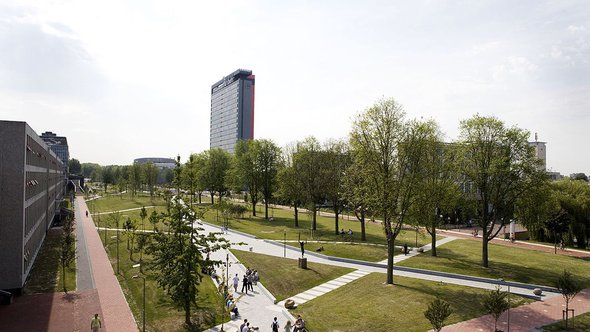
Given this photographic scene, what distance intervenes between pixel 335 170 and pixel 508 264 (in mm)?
27497

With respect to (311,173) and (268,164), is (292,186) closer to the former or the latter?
(311,173)

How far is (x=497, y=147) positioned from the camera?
1437 inches

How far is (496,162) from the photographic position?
35156 mm

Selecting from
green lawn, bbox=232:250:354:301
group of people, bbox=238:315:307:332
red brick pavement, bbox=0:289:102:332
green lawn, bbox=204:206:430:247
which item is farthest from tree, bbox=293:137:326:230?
group of people, bbox=238:315:307:332

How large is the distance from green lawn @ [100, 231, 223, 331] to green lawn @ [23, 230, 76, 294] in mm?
4528

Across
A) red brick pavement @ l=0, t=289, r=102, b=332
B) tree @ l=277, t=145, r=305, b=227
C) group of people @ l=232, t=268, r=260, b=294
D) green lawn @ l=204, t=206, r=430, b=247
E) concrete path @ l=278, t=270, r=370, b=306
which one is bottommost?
red brick pavement @ l=0, t=289, r=102, b=332

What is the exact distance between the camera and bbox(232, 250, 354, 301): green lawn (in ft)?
103

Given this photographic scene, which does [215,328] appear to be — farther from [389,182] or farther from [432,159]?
[432,159]

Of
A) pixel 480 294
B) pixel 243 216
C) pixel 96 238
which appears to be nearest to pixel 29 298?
pixel 96 238

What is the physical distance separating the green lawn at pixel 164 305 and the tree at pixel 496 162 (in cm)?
2588

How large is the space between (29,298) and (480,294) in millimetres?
34094

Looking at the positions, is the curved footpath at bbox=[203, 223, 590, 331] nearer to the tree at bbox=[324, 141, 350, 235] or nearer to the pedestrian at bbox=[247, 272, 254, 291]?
the pedestrian at bbox=[247, 272, 254, 291]

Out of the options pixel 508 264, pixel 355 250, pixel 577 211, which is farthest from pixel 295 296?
pixel 577 211

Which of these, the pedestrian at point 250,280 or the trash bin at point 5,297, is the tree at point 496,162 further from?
the trash bin at point 5,297
